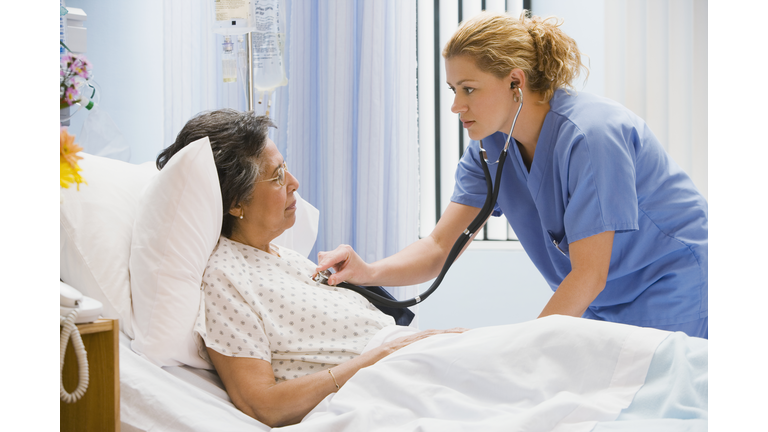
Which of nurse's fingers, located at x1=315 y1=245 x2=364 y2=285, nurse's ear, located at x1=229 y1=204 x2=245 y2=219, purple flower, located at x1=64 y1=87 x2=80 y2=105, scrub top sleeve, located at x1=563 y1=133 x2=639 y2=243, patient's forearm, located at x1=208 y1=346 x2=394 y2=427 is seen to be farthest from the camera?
nurse's fingers, located at x1=315 y1=245 x2=364 y2=285

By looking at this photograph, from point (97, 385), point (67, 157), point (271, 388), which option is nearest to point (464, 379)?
point (271, 388)

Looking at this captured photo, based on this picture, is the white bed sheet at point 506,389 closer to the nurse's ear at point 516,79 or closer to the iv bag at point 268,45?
the nurse's ear at point 516,79

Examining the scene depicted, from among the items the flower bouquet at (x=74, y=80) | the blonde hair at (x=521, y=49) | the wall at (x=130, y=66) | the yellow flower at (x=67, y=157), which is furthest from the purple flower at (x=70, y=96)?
the wall at (x=130, y=66)

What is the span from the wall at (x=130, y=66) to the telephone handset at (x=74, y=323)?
1.20 meters

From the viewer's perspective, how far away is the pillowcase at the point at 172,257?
3.42 ft

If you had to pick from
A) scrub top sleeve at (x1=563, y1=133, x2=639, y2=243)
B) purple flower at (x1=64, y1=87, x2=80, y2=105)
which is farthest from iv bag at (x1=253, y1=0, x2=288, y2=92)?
scrub top sleeve at (x1=563, y1=133, x2=639, y2=243)

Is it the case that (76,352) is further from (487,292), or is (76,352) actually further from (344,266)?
(487,292)

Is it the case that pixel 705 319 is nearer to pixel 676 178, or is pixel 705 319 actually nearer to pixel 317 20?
pixel 676 178

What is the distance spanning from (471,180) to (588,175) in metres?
0.48

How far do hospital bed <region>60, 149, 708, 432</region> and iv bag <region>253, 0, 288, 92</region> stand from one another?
98 cm

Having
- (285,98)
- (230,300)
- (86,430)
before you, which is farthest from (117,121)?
(86,430)

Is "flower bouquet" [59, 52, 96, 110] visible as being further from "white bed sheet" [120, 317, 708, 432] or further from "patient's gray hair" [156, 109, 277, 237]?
"white bed sheet" [120, 317, 708, 432]

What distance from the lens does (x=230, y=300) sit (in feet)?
3.67

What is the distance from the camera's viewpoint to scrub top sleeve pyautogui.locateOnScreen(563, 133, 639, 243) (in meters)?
1.15
